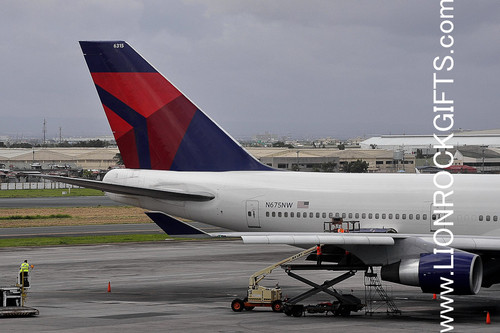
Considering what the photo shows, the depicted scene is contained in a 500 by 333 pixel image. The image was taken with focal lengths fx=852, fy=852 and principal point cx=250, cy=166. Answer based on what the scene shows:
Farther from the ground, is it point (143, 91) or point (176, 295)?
point (143, 91)

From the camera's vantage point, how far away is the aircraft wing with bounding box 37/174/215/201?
33575mm

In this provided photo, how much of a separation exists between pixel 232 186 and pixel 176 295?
541cm

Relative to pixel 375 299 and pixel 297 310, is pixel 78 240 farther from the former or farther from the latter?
pixel 297 310

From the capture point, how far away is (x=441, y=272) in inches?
1104

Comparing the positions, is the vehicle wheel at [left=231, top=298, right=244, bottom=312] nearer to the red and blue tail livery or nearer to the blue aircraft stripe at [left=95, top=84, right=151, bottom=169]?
the red and blue tail livery

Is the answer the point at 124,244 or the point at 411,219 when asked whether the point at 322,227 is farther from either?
the point at 124,244

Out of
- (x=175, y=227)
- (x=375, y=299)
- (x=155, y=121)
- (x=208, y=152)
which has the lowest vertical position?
(x=375, y=299)

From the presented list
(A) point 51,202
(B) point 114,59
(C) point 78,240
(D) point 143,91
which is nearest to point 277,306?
(D) point 143,91

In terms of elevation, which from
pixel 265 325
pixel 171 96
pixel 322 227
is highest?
pixel 171 96

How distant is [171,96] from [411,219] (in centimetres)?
1178

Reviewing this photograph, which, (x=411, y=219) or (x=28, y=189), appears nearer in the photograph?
(x=411, y=219)

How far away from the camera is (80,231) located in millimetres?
65438

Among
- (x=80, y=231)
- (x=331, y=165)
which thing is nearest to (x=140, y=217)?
(x=80, y=231)

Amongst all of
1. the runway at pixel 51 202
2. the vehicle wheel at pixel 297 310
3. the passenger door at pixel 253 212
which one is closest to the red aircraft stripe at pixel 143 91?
the passenger door at pixel 253 212
